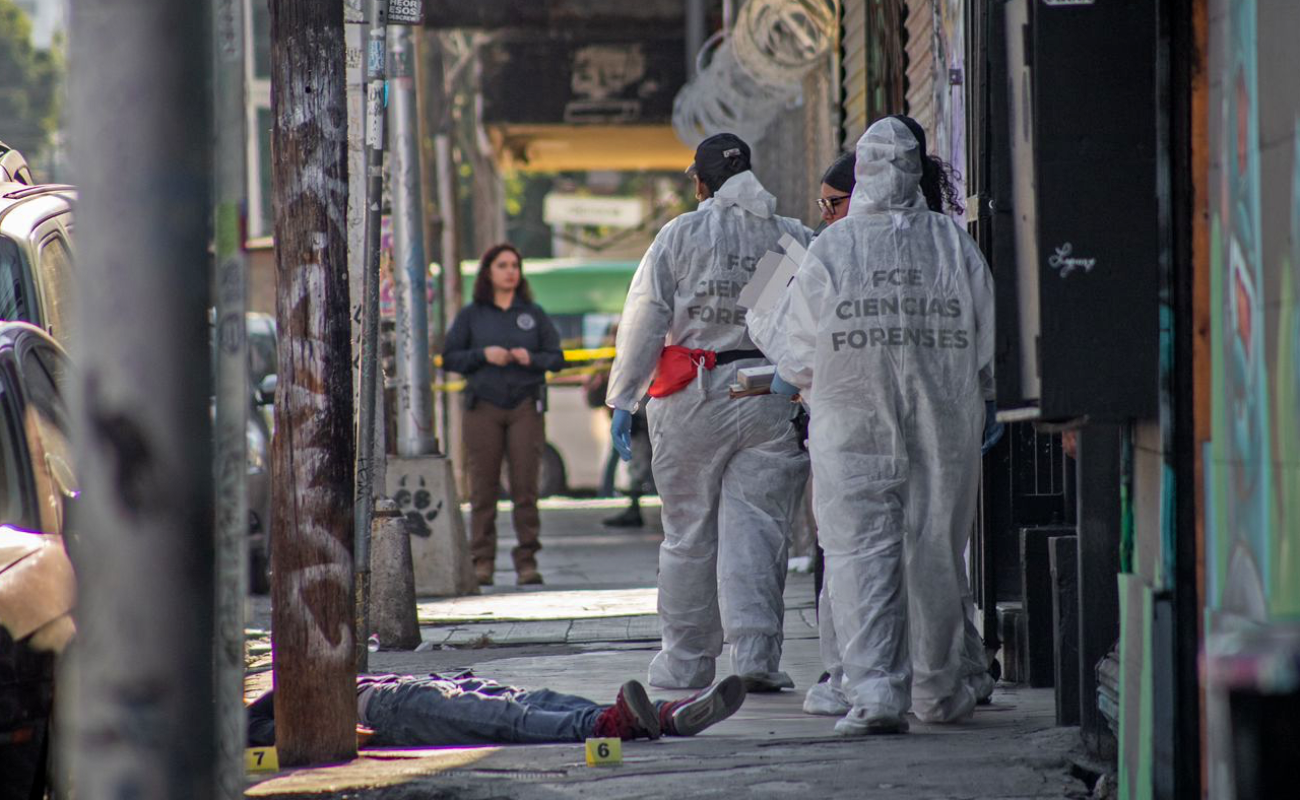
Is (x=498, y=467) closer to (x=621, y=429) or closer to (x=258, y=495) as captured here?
(x=258, y=495)

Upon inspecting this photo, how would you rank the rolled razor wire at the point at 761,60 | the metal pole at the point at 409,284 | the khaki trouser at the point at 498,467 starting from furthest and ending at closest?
the khaki trouser at the point at 498,467
the rolled razor wire at the point at 761,60
the metal pole at the point at 409,284

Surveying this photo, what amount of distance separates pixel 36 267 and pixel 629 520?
9.40 metres

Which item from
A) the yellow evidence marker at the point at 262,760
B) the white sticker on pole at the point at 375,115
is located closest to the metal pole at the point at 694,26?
the white sticker on pole at the point at 375,115

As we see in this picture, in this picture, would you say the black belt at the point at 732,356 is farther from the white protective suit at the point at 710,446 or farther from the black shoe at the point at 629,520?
the black shoe at the point at 629,520

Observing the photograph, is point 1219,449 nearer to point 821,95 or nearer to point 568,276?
point 821,95

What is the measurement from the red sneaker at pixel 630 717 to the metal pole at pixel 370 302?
238 centimetres

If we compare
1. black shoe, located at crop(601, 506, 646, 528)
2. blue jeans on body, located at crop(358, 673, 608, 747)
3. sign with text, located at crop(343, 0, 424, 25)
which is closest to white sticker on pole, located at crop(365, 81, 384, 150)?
sign with text, located at crop(343, 0, 424, 25)

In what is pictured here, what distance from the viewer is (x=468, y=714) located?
6090 millimetres

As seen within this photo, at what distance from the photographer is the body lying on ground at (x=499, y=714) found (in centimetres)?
600

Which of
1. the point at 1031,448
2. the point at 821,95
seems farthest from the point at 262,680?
the point at 821,95

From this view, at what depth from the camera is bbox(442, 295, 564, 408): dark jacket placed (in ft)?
41.0

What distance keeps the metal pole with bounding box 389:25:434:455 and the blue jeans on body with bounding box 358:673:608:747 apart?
5.56 m

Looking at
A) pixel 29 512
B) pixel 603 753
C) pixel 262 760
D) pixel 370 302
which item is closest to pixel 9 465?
pixel 29 512

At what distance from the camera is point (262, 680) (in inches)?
320
